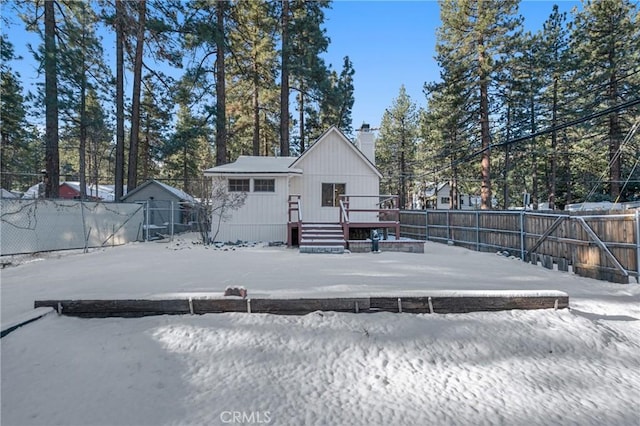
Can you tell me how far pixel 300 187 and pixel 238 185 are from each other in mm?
2825

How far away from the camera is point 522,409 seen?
2.46 metres

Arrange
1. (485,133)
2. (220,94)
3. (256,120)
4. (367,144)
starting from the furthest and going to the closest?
(256,120), (485,133), (220,94), (367,144)

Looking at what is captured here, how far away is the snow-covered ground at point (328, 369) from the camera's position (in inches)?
93.0

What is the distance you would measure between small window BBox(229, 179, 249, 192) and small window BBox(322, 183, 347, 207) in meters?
3.55

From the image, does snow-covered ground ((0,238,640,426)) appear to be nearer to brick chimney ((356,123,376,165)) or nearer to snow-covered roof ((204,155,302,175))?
snow-covered roof ((204,155,302,175))

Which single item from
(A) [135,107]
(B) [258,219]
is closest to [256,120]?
(A) [135,107]

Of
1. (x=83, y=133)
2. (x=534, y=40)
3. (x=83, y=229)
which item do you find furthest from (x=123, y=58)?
(x=534, y=40)

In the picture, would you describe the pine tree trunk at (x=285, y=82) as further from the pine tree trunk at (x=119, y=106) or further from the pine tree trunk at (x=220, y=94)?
the pine tree trunk at (x=119, y=106)

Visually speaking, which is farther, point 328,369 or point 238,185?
point 238,185

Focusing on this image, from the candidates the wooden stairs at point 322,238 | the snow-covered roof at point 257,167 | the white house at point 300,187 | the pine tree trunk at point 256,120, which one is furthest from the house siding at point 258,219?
the pine tree trunk at point 256,120

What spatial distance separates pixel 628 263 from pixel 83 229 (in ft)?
49.9

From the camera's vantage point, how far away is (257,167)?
14.4 m

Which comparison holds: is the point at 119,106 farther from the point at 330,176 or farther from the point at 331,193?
the point at 331,193

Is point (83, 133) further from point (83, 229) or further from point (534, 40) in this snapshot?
point (534, 40)
